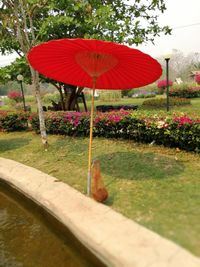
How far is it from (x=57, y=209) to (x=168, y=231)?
193 centimetres

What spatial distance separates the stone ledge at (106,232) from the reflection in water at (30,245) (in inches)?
10.7

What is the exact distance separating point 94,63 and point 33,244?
3126 millimetres

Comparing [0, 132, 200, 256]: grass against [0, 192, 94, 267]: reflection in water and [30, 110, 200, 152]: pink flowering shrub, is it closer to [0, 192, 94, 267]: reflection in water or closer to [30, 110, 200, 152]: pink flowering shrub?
[30, 110, 200, 152]: pink flowering shrub

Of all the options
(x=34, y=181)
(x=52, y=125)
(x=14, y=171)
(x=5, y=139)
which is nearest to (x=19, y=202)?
(x=34, y=181)

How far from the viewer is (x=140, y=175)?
579 centimetres

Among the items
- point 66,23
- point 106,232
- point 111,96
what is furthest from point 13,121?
point 111,96

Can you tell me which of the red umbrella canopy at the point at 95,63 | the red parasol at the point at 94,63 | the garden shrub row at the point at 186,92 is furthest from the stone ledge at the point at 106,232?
the garden shrub row at the point at 186,92

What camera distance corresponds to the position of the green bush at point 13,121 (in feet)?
42.2

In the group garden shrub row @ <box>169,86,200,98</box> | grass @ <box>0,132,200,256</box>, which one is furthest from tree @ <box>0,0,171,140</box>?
garden shrub row @ <box>169,86,200,98</box>

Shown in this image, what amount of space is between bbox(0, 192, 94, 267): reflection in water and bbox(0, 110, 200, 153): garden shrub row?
13.9 feet

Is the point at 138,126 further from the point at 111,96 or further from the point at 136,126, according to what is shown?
the point at 111,96

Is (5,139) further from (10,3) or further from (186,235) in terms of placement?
(186,235)

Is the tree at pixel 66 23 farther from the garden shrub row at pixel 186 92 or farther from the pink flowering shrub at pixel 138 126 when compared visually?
the garden shrub row at pixel 186 92

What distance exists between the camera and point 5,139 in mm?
11180
